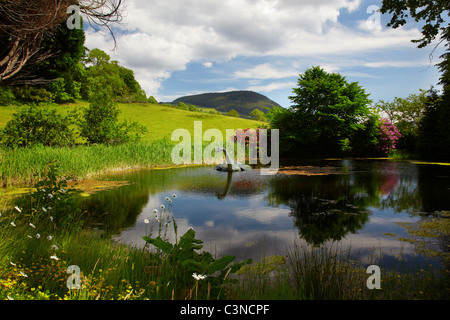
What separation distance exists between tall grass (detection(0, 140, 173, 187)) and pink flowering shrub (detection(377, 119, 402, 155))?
1476 centimetres

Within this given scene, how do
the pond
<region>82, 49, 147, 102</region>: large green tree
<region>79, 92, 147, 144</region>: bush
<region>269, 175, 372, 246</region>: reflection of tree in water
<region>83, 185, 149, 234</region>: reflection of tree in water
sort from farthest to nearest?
<region>82, 49, 147, 102</region>: large green tree < <region>79, 92, 147, 144</region>: bush < <region>83, 185, 149, 234</region>: reflection of tree in water < <region>269, 175, 372, 246</region>: reflection of tree in water < the pond

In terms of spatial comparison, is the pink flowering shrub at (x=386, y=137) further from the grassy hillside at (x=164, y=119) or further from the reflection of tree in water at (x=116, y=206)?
the reflection of tree in water at (x=116, y=206)

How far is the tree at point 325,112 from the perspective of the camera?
61.7 ft

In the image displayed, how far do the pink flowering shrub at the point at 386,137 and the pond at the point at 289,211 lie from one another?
31.5 feet

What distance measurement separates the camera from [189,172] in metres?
12.3

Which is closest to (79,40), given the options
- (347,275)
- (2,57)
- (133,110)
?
(2,57)

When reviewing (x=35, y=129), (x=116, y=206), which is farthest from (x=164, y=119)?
(x=116, y=206)

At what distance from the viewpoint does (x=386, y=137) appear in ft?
65.0

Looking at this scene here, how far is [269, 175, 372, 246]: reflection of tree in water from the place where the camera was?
4.93 m

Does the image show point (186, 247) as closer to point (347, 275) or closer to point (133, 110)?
point (347, 275)

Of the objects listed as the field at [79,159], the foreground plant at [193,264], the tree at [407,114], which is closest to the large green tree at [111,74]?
the field at [79,159]

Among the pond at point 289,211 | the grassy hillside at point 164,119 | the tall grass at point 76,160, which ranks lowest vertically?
the pond at point 289,211

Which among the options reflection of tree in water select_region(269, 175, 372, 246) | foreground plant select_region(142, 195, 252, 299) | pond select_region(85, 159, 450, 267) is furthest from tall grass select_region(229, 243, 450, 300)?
reflection of tree in water select_region(269, 175, 372, 246)

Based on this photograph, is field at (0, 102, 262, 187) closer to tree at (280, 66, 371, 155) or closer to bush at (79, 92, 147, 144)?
bush at (79, 92, 147, 144)
